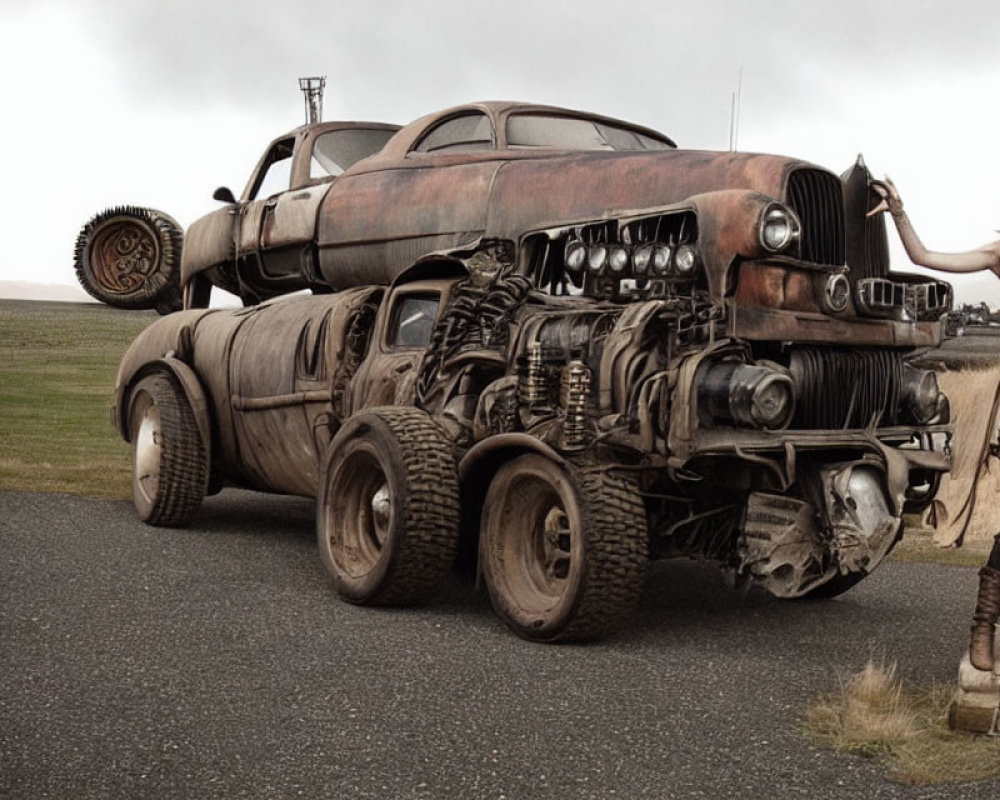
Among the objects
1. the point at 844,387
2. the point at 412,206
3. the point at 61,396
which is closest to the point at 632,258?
the point at 844,387

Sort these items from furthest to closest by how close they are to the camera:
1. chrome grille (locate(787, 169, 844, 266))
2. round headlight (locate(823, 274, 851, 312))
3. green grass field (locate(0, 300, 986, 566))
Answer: green grass field (locate(0, 300, 986, 566))
chrome grille (locate(787, 169, 844, 266))
round headlight (locate(823, 274, 851, 312))

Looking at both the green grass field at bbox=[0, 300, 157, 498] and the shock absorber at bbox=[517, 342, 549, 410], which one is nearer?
the shock absorber at bbox=[517, 342, 549, 410]

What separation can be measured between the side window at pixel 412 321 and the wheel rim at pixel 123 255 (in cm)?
1331

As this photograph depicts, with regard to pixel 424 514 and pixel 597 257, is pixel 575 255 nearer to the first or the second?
pixel 597 257

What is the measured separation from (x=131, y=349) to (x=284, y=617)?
4959 mm

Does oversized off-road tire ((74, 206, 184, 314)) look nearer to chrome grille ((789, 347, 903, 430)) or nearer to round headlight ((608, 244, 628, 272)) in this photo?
round headlight ((608, 244, 628, 272))

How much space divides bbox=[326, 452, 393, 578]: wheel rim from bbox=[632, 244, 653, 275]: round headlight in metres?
1.82

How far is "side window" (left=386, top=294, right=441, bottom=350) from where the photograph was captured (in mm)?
8867

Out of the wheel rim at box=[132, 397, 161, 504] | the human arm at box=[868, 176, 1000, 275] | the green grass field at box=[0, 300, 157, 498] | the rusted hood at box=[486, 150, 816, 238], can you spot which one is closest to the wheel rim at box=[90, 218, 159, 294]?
the green grass field at box=[0, 300, 157, 498]

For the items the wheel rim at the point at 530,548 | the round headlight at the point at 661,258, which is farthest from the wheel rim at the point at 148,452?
the round headlight at the point at 661,258

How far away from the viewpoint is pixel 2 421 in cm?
1925

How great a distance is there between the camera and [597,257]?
7840mm

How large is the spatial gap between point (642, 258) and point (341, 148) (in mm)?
4661

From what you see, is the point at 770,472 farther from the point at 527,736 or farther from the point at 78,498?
the point at 78,498
